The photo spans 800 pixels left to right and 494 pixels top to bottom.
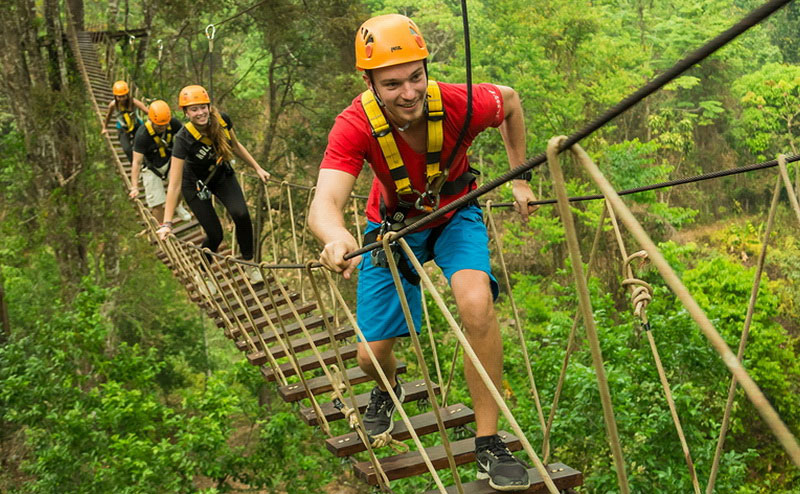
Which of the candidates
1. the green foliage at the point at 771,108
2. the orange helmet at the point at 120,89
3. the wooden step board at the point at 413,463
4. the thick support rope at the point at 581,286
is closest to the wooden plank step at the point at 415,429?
the wooden step board at the point at 413,463

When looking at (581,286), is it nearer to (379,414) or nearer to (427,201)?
(427,201)

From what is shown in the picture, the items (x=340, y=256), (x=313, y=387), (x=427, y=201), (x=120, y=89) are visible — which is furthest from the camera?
(x=120, y=89)

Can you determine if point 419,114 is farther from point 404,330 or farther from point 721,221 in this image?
point 721,221

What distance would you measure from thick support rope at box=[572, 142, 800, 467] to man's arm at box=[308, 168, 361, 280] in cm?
78

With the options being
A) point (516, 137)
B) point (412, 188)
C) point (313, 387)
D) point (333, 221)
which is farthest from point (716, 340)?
point (313, 387)

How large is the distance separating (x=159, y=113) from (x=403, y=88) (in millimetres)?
3616

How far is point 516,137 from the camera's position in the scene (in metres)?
2.28

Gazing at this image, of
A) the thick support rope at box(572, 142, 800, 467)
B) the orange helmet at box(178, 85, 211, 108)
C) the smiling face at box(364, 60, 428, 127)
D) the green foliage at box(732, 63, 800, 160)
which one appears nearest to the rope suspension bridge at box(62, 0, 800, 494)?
the thick support rope at box(572, 142, 800, 467)

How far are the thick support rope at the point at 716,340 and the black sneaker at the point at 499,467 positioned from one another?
3.42 ft

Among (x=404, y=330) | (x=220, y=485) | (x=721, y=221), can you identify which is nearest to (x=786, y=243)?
(x=721, y=221)

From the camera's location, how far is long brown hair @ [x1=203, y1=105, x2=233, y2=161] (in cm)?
394

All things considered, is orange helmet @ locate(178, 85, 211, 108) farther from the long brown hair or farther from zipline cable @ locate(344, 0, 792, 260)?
zipline cable @ locate(344, 0, 792, 260)

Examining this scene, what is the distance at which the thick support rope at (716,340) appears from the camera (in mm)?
689

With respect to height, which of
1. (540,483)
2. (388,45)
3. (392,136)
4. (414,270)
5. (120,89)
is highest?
(120,89)
